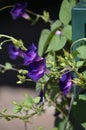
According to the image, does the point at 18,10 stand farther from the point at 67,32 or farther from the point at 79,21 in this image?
the point at 79,21

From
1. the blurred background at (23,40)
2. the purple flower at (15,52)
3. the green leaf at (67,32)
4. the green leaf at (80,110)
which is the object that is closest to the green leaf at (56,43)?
the green leaf at (67,32)

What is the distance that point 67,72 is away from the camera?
1479 millimetres

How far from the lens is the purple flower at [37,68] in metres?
1.45

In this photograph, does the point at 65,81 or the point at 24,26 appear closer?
the point at 65,81

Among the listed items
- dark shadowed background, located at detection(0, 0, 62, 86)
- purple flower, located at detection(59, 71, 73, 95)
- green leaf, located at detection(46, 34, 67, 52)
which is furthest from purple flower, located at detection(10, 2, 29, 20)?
purple flower, located at detection(59, 71, 73, 95)

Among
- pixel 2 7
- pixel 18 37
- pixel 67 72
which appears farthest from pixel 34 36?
pixel 67 72

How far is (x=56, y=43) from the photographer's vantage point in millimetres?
1647

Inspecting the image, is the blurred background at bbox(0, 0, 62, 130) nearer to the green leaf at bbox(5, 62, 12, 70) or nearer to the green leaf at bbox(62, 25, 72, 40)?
the green leaf at bbox(5, 62, 12, 70)

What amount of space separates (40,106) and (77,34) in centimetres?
37

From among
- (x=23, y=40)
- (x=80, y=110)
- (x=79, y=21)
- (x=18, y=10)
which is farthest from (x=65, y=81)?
(x=23, y=40)

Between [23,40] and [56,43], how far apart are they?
0.47 metres

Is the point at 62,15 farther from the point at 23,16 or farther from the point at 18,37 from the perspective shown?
the point at 18,37

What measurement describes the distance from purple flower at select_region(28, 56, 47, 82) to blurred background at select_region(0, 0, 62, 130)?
0.60 m

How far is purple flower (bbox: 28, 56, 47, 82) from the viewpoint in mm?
1449
